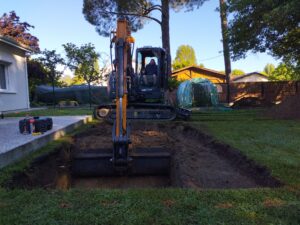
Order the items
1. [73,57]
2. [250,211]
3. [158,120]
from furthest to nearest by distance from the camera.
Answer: [73,57], [158,120], [250,211]

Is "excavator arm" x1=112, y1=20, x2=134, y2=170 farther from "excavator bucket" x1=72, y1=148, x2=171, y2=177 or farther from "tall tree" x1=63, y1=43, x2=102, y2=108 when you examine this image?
"tall tree" x1=63, y1=43, x2=102, y2=108

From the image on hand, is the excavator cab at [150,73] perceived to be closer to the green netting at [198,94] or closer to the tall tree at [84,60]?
the green netting at [198,94]

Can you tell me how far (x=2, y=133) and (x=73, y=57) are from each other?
63.6ft

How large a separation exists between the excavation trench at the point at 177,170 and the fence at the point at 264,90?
16.5 metres

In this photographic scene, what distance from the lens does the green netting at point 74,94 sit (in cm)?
2312

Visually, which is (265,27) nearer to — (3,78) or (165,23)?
(165,23)

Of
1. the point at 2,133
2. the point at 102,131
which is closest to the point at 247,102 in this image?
the point at 102,131

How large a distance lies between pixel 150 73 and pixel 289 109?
5329mm

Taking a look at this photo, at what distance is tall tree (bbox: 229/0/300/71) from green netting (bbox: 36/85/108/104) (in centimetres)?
1065

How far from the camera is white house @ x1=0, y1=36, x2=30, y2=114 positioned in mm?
14164

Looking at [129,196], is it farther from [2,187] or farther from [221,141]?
[221,141]

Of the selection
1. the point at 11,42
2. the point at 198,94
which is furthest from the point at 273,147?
the point at 198,94

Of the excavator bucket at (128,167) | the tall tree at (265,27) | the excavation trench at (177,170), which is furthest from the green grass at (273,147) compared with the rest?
the tall tree at (265,27)

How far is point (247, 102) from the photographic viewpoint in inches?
863
